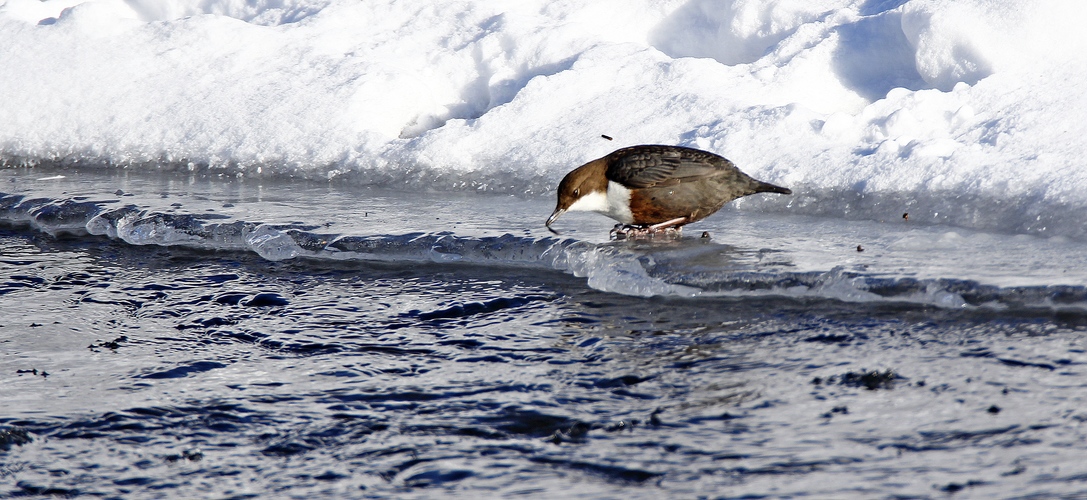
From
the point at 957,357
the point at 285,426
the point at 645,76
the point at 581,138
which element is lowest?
the point at 285,426

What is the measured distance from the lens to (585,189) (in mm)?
4812

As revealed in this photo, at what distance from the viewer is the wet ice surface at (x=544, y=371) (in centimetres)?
259

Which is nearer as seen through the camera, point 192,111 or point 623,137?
point 623,137

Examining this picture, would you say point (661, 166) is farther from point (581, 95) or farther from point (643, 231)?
point (581, 95)

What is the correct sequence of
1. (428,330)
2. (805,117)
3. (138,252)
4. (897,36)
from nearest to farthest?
(428,330), (138,252), (805,117), (897,36)

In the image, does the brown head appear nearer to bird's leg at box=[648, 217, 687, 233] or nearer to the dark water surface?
bird's leg at box=[648, 217, 687, 233]

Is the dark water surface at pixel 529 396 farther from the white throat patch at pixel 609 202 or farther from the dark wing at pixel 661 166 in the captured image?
the dark wing at pixel 661 166

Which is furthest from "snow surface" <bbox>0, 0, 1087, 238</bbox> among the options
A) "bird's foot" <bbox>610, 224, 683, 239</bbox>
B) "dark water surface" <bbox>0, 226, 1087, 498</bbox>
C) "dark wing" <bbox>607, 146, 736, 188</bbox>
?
"dark water surface" <bbox>0, 226, 1087, 498</bbox>

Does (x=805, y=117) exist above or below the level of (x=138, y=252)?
above

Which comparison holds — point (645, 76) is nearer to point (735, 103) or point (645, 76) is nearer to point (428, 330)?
point (735, 103)

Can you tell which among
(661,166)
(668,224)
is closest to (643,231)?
(668,224)

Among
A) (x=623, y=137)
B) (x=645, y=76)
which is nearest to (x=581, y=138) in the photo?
(x=623, y=137)

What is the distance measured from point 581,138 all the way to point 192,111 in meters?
2.79

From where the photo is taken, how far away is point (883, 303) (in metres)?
3.85
